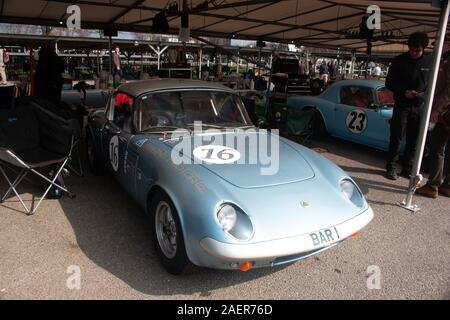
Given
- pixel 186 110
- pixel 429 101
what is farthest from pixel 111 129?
pixel 429 101

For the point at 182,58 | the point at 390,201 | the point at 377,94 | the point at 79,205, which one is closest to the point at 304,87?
the point at 377,94

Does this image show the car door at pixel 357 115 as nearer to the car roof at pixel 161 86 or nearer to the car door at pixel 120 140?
the car roof at pixel 161 86

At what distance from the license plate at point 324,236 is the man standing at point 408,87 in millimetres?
3239

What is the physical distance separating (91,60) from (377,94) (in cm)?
3094

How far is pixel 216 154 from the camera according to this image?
3059 mm

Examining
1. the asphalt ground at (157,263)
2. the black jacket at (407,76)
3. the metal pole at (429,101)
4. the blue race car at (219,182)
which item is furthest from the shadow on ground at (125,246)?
the black jacket at (407,76)

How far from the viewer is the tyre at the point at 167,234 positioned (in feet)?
8.35

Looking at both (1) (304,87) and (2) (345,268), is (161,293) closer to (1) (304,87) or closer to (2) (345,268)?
(2) (345,268)

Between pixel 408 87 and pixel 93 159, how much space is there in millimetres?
4310

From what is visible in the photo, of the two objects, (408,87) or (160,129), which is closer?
(160,129)

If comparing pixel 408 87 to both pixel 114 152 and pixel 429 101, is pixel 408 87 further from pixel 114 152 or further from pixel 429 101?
pixel 114 152

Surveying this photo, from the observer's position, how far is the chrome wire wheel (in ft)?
8.98

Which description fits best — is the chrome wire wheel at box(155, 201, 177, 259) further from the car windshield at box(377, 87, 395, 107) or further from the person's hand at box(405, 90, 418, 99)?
the car windshield at box(377, 87, 395, 107)
